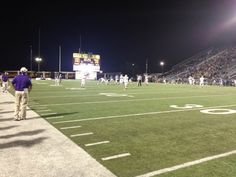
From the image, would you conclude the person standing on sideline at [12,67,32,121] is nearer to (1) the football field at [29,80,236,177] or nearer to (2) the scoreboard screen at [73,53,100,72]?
(1) the football field at [29,80,236,177]

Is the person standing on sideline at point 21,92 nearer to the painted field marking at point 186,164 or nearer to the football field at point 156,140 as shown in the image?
the football field at point 156,140

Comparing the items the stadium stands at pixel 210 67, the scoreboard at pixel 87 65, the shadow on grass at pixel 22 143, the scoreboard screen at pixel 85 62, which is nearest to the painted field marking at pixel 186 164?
the shadow on grass at pixel 22 143

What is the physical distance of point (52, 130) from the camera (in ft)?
24.4

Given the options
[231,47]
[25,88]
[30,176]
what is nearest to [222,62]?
[231,47]

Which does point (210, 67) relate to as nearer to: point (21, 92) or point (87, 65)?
point (87, 65)

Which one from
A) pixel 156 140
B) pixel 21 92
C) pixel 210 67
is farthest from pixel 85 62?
pixel 156 140

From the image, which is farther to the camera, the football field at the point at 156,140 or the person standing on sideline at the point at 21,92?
the person standing on sideline at the point at 21,92

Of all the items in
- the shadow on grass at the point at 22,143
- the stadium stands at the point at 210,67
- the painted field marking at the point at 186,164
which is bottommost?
the painted field marking at the point at 186,164

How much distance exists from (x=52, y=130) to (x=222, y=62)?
47.0 metres

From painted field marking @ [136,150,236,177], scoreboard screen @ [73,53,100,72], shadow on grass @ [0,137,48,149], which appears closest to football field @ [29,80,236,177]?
painted field marking @ [136,150,236,177]

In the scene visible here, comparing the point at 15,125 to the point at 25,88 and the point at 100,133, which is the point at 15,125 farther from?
the point at 100,133

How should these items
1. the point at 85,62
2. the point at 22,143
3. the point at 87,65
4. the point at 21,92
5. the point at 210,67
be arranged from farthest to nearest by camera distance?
the point at 87,65, the point at 85,62, the point at 210,67, the point at 21,92, the point at 22,143

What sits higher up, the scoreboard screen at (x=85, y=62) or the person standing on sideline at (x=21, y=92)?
the scoreboard screen at (x=85, y=62)

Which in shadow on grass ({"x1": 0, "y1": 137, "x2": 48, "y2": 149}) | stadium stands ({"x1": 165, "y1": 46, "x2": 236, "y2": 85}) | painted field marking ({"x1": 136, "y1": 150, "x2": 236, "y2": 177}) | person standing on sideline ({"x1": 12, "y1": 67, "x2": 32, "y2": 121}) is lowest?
painted field marking ({"x1": 136, "y1": 150, "x2": 236, "y2": 177})
